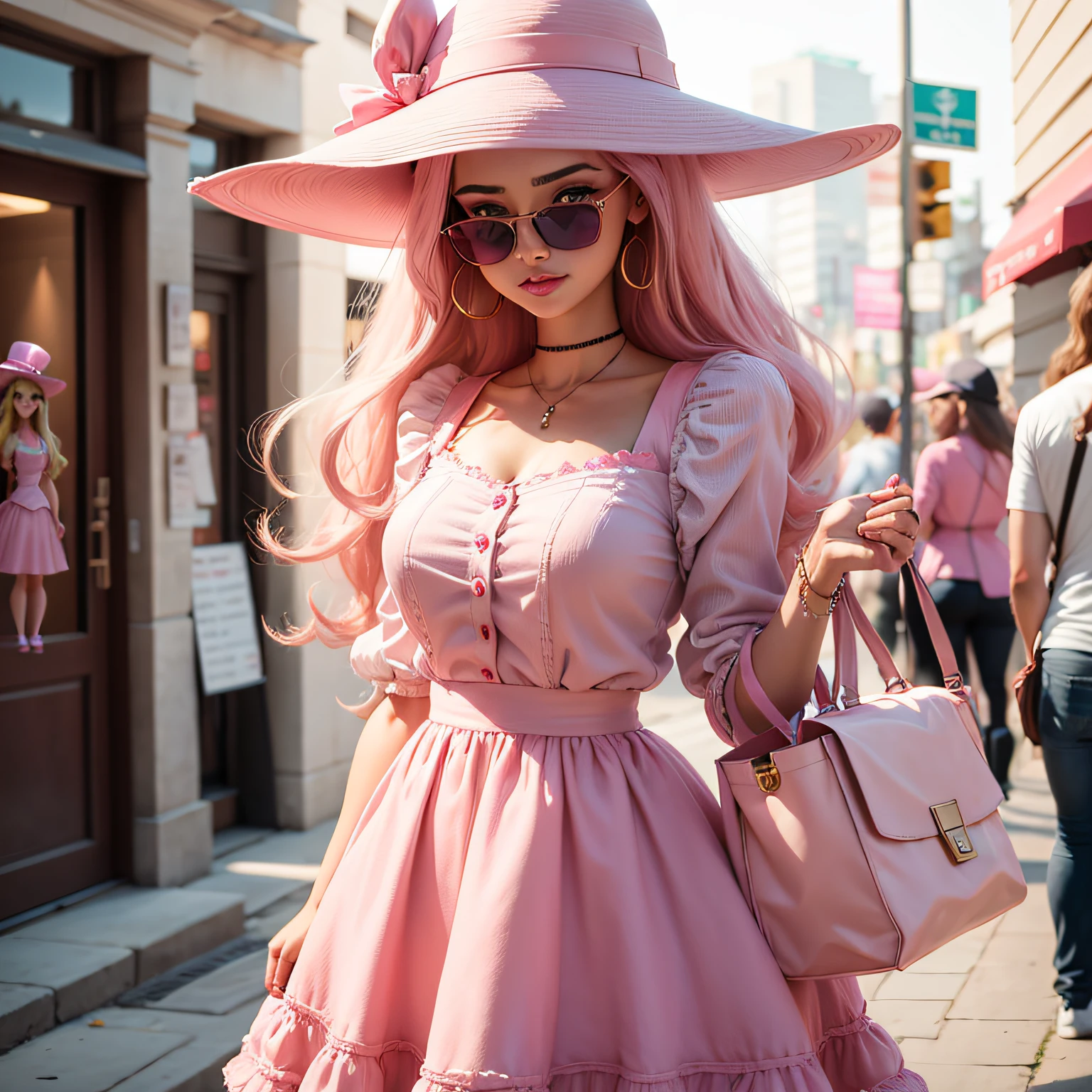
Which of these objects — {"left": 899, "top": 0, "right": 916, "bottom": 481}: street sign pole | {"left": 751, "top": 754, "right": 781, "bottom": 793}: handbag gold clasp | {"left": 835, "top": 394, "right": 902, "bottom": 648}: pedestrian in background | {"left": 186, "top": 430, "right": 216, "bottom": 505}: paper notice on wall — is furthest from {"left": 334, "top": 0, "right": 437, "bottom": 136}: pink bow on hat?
{"left": 899, "top": 0, "right": 916, "bottom": 481}: street sign pole

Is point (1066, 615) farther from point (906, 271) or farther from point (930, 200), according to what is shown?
point (906, 271)

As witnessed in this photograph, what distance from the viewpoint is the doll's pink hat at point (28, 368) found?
3.90 metres

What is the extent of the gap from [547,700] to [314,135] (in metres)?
4.90

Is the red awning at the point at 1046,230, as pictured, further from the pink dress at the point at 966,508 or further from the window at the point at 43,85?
the window at the point at 43,85

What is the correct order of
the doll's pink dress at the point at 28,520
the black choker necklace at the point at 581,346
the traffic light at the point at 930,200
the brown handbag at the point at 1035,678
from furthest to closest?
the traffic light at the point at 930,200 → the doll's pink dress at the point at 28,520 → the brown handbag at the point at 1035,678 → the black choker necklace at the point at 581,346

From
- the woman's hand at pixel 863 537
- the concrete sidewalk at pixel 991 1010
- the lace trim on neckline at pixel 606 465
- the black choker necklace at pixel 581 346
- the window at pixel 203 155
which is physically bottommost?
the concrete sidewalk at pixel 991 1010

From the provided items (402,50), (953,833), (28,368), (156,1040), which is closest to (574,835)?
(953,833)

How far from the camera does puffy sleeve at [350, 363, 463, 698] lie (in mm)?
Answer: 2141

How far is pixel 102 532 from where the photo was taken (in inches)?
194

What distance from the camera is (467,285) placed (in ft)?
7.66

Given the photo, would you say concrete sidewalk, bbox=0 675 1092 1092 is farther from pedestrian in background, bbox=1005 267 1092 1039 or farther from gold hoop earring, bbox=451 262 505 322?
gold hoop earring, bbox=451 262 505 322

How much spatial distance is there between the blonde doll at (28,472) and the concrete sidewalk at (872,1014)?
1.32m

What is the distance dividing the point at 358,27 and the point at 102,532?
338cm

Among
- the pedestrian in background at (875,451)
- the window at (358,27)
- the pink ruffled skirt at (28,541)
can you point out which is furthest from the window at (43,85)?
the pedestrian in background at (875,451)
